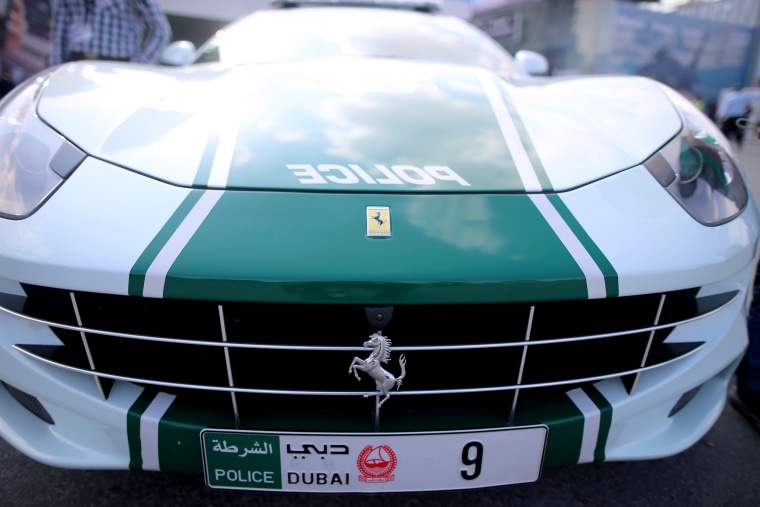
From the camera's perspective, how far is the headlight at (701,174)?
1.32 m

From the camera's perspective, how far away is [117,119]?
144 cm

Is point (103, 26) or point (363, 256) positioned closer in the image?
point (363, 256)

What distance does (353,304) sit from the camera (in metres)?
1.02

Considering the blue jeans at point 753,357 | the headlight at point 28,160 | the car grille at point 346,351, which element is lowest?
the blue jeans at point 753,357

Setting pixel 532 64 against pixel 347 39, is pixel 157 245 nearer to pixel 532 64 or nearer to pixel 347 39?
pixel 347 39

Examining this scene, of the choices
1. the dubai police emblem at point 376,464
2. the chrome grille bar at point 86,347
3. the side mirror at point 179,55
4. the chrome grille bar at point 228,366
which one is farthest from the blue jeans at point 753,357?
the side mirror at point 179,55

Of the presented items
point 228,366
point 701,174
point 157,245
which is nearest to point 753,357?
point 701,174

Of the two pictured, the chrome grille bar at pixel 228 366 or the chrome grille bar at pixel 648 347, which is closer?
the chrome grille bar at pixel 228 366

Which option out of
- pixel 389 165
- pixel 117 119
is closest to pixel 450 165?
pixel 389 165

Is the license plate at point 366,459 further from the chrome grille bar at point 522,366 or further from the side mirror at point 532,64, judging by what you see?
the side mirror at point 532,64

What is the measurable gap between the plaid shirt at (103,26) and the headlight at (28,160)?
1858mm

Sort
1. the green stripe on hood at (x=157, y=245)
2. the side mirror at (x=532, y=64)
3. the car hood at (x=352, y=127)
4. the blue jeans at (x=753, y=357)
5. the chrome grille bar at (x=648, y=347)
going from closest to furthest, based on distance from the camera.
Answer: the green stripe on hood at (x=157, y=245)
the chrome grille bar at (x=648, y=347)
the car hood at (x=352, y=127)
the blue jeans at (x=753, y=357)
the side mirror at (x=532, y=64)

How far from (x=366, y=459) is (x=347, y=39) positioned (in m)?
1.91

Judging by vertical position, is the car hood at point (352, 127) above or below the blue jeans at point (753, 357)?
above
